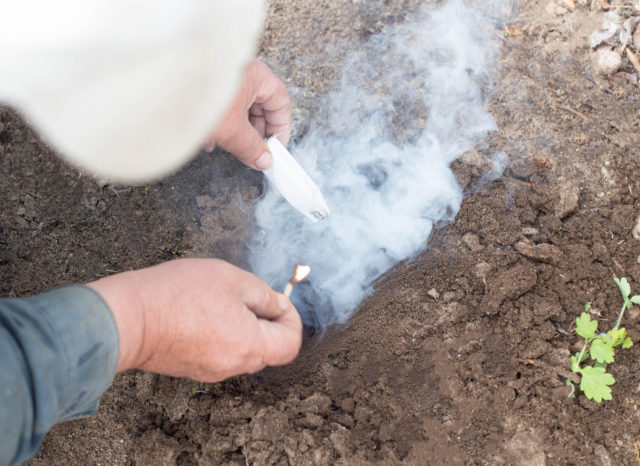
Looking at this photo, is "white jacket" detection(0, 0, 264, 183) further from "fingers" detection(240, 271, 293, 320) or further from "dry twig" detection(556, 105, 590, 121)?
"dry twig" detection(556, 105, 590, 121)

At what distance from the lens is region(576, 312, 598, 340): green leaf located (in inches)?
84.2

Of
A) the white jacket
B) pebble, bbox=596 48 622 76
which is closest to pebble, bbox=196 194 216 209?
the white jacket

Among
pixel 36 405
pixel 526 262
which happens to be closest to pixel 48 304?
pixel 36 405

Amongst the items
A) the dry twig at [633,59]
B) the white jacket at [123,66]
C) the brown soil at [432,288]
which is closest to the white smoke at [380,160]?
the brown soil at [432,288]

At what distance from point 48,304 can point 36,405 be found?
0.31 m

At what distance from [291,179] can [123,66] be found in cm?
160

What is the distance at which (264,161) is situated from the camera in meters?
2.52

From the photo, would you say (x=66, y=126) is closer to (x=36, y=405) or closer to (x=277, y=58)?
(x=36, y=405)

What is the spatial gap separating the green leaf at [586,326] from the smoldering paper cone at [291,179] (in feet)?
4.14

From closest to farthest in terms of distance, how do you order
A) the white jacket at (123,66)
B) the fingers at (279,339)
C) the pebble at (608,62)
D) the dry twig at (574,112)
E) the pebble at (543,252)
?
1. the white jacket at (123,66)
2. the fingers at (279,339)
3. the pebble at (543,252)
4. the dry twig at (574,112)
5. the pebble at (608,62)

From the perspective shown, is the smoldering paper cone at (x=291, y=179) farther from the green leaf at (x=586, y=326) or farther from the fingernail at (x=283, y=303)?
the green leaf at (x=586, y=326)

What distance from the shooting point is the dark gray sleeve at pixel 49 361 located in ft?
4.97

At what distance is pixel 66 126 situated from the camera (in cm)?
103

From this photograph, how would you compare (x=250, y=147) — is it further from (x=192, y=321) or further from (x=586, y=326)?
(x=586, y=326)
